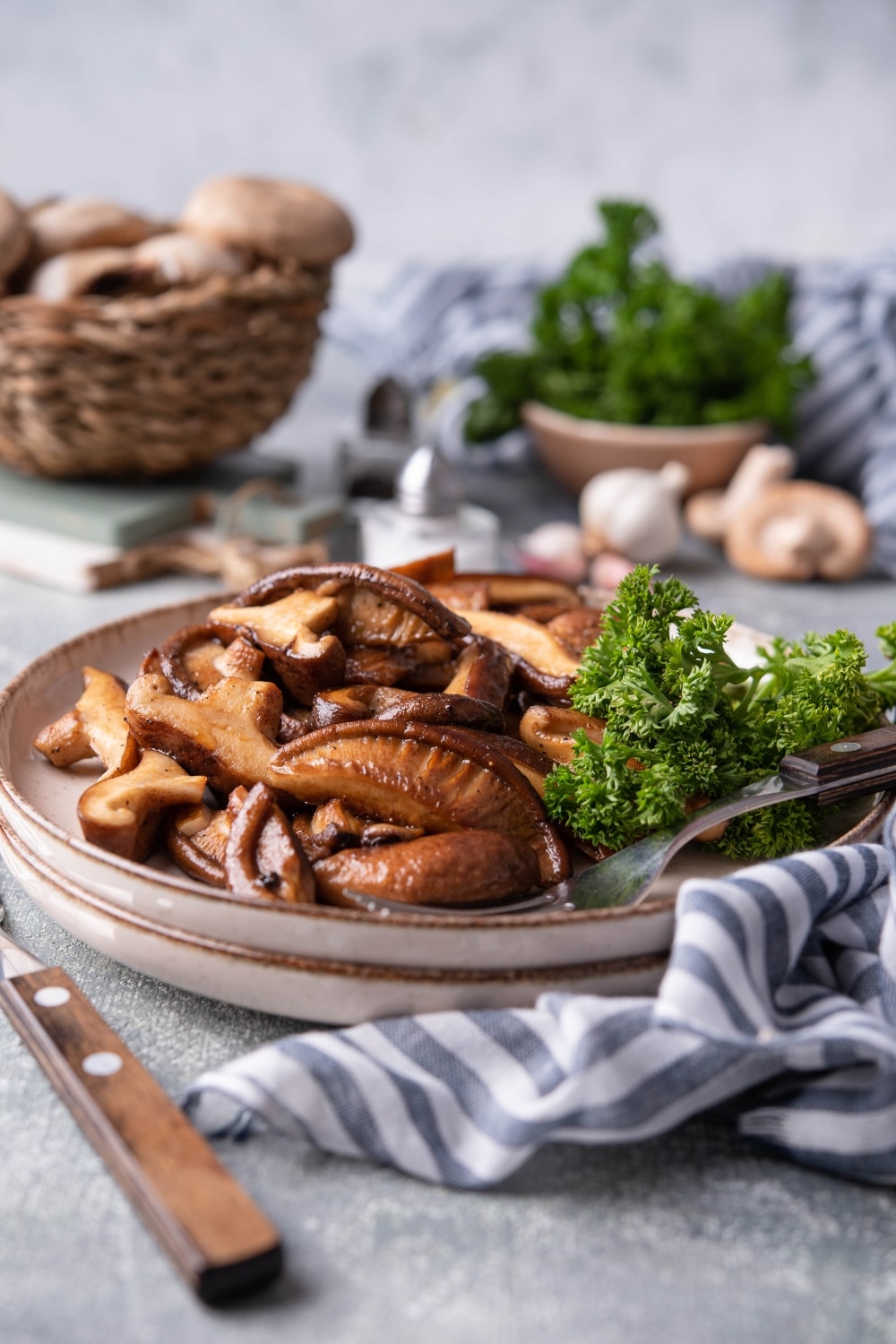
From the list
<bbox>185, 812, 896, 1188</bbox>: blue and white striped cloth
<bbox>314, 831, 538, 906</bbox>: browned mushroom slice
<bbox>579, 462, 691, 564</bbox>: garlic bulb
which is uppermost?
<bbox>314, 831, 538, 906</bbox>: browned mushroom slice

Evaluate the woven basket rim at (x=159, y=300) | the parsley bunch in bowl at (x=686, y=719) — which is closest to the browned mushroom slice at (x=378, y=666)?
the parsley bunch in bowl at (x=686, y=719)

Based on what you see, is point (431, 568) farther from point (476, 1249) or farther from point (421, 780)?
point (476, 1249)

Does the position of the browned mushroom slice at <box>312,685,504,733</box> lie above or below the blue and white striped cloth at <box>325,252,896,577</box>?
above

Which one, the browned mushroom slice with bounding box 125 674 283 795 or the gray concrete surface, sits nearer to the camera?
the gray concrete surface

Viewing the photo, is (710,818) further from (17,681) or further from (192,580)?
(192,580)

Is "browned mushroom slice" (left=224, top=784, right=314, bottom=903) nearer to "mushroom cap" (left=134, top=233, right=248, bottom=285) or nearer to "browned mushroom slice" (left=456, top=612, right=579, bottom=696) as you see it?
"browned mushroom slice" (left=456, top=612, right=579, bottom=696)

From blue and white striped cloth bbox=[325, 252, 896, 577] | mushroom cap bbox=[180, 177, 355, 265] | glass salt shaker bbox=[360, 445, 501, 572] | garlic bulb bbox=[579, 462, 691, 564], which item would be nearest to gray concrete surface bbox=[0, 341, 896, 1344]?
glass salt shaker bbox=[360, 445, 501, 572]

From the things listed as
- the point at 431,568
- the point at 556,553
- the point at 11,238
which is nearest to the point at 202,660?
the point at 431,568
